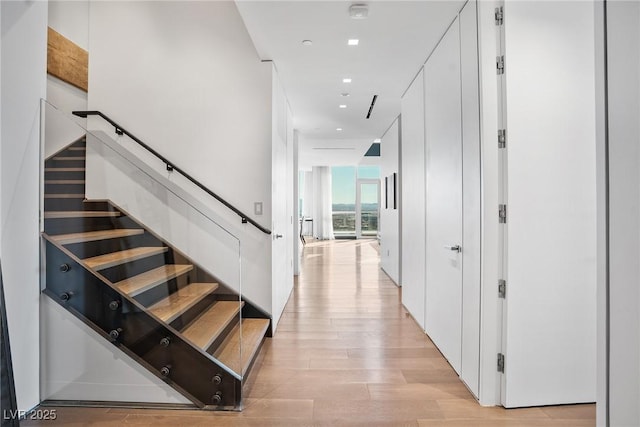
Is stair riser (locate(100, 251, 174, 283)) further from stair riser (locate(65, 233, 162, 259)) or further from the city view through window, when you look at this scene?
the city view through window

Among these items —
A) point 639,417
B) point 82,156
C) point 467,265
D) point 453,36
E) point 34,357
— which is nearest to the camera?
point 639,417

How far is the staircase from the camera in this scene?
2.26 metres

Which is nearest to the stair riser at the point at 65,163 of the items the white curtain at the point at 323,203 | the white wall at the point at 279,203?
the white wall at the point at 279,203

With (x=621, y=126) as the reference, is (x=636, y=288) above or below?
below

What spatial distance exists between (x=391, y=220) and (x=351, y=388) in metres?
4.48

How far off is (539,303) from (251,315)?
2556mm

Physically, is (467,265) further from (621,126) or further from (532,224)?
(621,126)

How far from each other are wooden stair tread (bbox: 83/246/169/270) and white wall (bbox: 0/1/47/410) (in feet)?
1.09

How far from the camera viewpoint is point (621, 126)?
3.61 ft

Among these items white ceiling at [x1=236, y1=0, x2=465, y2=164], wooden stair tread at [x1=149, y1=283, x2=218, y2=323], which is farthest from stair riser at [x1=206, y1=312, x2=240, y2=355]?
white ceiling at [x1=236, y1=0, x2=465, y2=164]

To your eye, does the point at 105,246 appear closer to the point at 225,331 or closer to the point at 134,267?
the point at 134,267

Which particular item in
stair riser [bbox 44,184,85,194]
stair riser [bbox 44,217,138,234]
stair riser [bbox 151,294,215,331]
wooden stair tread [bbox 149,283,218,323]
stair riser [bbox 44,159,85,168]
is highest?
stair riser [bbox 44,159,85,168]

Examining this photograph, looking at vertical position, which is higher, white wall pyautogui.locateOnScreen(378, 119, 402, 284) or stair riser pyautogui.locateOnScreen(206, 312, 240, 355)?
white wall pyautogui.locateOnScreen(378, 119, 402, 284)

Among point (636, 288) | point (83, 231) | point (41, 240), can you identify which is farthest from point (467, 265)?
point (41, 240)
